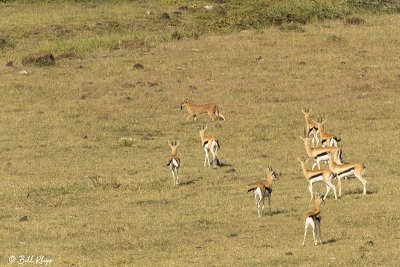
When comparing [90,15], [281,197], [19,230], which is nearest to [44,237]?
[19,230]

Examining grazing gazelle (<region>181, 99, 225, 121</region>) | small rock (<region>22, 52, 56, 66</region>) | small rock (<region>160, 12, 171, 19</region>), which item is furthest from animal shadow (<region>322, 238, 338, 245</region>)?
small rock (<region>160, 12, 171, 19</region>)

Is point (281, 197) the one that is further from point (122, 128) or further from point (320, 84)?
point (320, 84)

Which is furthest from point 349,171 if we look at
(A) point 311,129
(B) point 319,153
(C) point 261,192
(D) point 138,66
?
(D) point 138,66

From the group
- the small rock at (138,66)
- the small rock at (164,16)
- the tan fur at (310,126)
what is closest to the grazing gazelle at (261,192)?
the tan fur at (310,126)

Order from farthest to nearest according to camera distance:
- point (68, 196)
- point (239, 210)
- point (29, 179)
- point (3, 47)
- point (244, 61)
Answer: point (3, 47)
point (244, 61)
point (29, 179)
point (68, 196)
point (239, 210)

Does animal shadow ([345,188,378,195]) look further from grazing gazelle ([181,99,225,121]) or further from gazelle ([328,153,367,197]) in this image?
grazing gazelle ([181,99,225,121])

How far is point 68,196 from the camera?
2384 centimetres

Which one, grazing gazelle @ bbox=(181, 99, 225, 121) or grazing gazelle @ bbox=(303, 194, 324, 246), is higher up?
grazing gazelle @ bbox=(181, 99, 225, 121)

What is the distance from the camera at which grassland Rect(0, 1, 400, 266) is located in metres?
19.2

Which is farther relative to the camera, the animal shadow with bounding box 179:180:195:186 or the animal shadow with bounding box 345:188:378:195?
the animal shadow with bounding box 179:180:195:186

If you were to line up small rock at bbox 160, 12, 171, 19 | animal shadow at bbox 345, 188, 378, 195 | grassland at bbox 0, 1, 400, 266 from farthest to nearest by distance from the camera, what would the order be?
small rock at bbox 160, 12, 171, 19 → animal shadow at bbox 345, 188, 378, 195 → grassland at bbox 0, 1, 400, 266

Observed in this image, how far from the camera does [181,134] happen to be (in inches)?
1240

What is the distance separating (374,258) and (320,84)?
20700 mm
